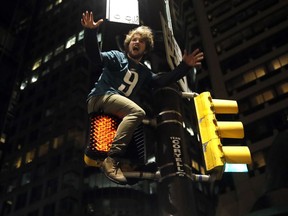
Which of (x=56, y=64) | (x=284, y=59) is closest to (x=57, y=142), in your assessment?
(x=56, y=64)

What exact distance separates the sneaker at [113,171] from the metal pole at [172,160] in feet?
1.45

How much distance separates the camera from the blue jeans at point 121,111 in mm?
4184

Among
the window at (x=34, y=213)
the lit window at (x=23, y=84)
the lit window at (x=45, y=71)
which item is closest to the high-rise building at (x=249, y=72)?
the window at (x=34, y=213)

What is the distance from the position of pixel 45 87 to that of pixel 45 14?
27261 mm

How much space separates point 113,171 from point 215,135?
4.12ft

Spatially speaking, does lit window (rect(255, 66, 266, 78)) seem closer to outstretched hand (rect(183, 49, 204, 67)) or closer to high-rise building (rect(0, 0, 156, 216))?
high-rise building (rect(0, 0, 156, 216))

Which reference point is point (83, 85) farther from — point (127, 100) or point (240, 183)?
point (127, 100)

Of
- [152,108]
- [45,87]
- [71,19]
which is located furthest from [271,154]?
[71,19]

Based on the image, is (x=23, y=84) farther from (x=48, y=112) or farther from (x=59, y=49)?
(x=48, y=112)

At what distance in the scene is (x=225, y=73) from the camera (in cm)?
4797

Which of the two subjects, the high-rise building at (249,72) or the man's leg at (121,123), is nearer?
the man's leg at (121,123)

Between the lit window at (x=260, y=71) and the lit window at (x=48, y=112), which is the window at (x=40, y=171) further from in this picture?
the lit window at (x=260, y=71)

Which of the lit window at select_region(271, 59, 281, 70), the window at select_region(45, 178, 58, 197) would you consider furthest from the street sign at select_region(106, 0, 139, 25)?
the window at select_region(45, 178, 58, 197)

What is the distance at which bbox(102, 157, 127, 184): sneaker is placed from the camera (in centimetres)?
391
